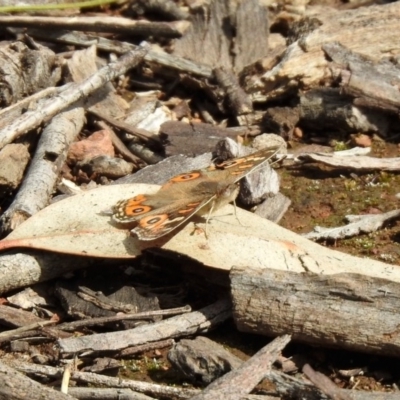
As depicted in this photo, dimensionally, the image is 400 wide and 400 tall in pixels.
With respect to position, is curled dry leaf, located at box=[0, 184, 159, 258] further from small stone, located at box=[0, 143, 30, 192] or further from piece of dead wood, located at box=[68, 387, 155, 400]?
piece of dead wood, located at box=[68, 387, 155, 400]

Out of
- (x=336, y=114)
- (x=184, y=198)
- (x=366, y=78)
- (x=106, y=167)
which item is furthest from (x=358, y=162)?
(x=106, y=167)

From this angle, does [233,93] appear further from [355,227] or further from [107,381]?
[107,381]

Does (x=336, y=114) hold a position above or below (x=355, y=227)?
above

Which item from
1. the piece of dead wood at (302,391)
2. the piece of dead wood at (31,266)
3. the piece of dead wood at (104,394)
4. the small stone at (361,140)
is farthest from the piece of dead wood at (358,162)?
the piece of dead wood at (104,394)

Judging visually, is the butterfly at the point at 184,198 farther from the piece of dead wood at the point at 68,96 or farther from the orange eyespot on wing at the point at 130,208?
the piece of dead wood at the point at 68,96

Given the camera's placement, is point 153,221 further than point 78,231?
No

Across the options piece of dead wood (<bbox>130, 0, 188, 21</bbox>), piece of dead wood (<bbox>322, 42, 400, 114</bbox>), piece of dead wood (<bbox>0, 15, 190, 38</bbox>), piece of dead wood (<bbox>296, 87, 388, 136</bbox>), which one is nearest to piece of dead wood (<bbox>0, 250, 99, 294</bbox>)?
piece of dead wood (<bbox>296, 87, 388, 136</bbox>)
